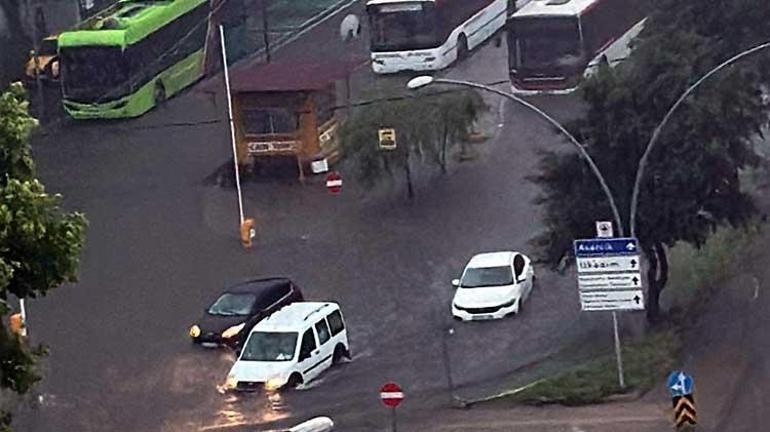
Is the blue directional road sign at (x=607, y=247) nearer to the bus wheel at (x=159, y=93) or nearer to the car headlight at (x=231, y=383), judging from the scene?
the car headlight at (x=231, y=383)

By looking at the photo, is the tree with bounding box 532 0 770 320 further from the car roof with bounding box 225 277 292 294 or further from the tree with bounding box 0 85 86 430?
the tree with bounding box 0 85 86 430

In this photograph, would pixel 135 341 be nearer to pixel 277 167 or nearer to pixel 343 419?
pixel 343 419

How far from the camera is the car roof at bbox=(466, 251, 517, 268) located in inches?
1363

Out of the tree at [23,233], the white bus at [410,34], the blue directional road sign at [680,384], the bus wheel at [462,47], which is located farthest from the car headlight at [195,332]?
the tree at [23,233]

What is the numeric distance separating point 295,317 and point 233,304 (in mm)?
2180

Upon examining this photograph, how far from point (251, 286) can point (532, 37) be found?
11.9 m

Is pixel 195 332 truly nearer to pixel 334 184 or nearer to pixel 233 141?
pixel 334 184

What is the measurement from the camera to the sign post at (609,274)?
28.9 metres

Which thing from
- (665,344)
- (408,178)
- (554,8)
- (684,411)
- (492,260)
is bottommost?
(408,178)

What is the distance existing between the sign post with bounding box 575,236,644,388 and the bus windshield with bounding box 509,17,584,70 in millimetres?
14887

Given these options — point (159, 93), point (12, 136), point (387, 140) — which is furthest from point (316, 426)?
point (159, 93)

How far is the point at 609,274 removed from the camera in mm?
29141

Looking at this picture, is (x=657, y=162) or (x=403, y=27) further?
(x=403, y=27)

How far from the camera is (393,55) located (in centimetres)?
4591
